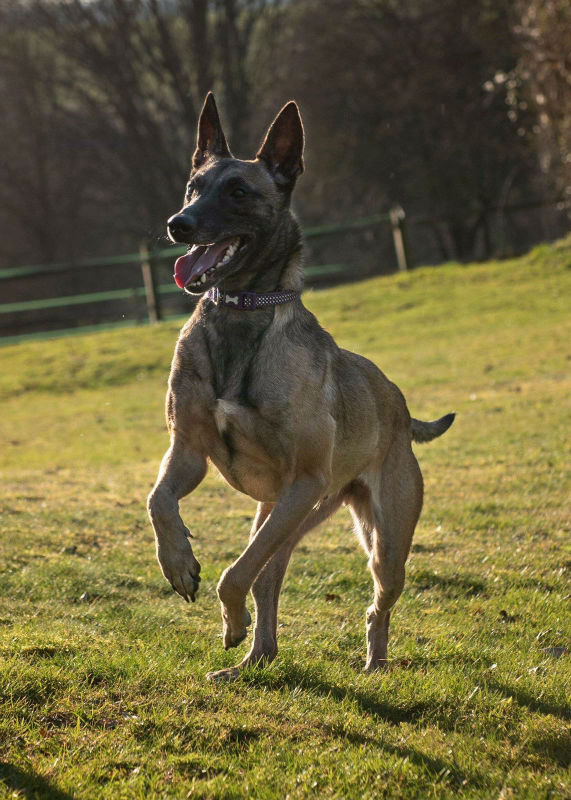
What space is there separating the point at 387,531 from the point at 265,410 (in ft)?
3.68

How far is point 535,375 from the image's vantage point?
15289 millimetres

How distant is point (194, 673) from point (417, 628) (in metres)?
1.72

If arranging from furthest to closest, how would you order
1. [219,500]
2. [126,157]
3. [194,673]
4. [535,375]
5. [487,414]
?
[126,157], [535,375], [487,414], [219,500], [194,673]

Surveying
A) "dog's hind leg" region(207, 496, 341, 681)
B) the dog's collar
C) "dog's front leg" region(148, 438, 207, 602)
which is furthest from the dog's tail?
"dog's front leg" region(148, 438, 207, 602)

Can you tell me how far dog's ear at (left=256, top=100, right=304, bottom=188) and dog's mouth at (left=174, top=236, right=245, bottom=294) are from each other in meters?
0.57

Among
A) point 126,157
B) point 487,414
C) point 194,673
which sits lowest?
point 487,414

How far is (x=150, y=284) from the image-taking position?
80.3 ft

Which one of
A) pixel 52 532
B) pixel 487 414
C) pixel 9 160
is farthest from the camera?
pixel 9 160

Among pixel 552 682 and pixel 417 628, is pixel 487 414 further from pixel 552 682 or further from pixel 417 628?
pixel 552 682

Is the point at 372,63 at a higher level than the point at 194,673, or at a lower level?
higher

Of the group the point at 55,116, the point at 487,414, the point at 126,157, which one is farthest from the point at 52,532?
the point at 55,116

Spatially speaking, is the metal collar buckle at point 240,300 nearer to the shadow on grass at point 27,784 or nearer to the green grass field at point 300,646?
the green grass field at point 300,646

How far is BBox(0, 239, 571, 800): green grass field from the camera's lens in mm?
3695

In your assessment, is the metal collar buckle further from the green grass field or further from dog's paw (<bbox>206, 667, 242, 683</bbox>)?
dog's paw (<bbox>206, 667, 242, 683</bbox>)
